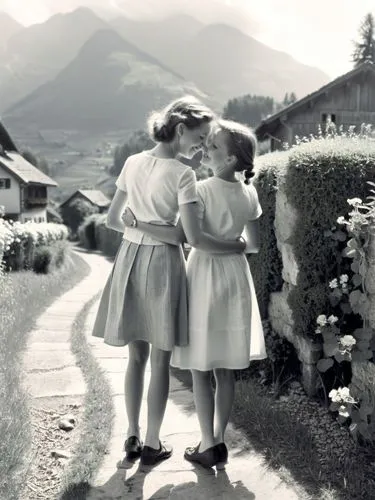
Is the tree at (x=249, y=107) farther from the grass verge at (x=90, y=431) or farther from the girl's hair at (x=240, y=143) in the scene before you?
the girl's hair at (x=240, y=143)

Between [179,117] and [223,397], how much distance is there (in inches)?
62.4

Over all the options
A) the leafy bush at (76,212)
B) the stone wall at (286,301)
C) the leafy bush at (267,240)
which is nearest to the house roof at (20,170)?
the leafy bush at (76,212)

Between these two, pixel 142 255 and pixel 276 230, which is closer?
pixel 142 255

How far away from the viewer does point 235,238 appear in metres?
3.42

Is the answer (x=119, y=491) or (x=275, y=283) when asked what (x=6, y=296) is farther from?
(x=119, y=491)

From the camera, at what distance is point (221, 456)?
11.1 feet

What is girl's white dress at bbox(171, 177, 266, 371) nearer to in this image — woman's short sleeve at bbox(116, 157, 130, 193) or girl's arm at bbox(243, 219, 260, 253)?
girl's arm at bbox(243, 219, 260, 253)

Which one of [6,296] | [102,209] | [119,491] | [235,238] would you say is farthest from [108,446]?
[102,209]

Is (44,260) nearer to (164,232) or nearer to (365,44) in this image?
(164,232)

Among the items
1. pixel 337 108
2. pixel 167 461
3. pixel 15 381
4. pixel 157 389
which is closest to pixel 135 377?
pixel 157 389

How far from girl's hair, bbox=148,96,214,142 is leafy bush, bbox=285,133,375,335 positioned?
1311 mm

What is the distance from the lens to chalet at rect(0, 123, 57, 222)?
31.3 metres

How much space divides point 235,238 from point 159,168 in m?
0.60

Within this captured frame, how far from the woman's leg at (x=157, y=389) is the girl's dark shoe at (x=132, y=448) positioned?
0.12 meters
